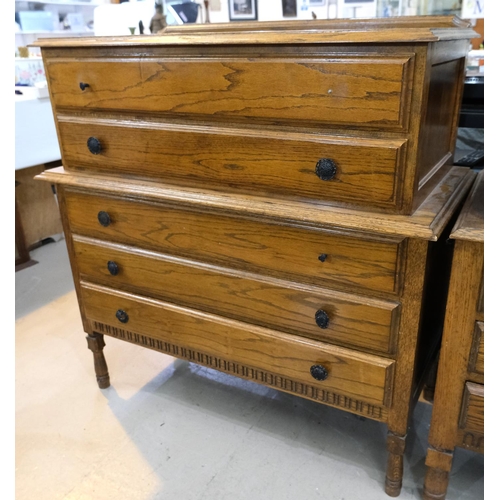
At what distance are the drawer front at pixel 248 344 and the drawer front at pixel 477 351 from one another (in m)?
0.17

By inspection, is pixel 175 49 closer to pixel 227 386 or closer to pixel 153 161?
pixel 153 161

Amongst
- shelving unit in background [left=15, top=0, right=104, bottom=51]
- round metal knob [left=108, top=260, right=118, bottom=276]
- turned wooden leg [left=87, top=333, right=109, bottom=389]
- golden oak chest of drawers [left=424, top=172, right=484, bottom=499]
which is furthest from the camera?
shelving unit in background [left=15, top=0, right=104, bottom=51]

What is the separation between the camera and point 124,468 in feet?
4.66

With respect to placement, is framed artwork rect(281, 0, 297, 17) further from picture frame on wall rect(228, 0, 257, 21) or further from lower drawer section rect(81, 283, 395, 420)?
lower drawer section rect(81, 283, 395, 420)

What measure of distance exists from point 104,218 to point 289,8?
6.11 ft

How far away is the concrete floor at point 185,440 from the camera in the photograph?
4.42ft

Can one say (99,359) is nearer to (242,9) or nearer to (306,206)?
(306,206)

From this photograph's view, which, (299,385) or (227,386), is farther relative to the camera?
(227,386)

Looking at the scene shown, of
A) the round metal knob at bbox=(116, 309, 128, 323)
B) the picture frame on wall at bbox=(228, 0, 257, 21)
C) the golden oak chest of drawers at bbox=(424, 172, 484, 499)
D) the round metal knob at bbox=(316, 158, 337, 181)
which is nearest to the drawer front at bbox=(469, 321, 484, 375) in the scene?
the golden oak chest of drawers at bbox=(424, 172, 484, 499)

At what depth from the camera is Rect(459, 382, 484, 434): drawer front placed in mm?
1096

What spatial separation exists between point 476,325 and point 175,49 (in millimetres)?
887

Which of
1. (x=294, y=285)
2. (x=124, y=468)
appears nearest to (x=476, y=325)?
(x=294, y=285)

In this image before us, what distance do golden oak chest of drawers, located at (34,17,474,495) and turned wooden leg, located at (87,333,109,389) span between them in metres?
0.27

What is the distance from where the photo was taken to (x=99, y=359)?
1.71 m
